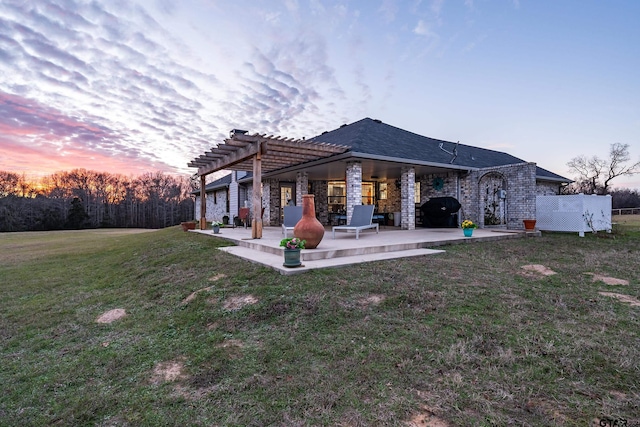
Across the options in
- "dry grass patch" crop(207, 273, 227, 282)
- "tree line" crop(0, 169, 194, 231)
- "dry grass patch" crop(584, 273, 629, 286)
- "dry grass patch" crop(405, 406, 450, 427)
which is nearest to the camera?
"dry grass patch" crop(405, 406, 450, 427)

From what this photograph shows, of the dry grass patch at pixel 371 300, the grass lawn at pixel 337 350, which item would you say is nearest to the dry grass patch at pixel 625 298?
the grass lawn at pixel 337 350

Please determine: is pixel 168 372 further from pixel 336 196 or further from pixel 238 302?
pixel 336 196

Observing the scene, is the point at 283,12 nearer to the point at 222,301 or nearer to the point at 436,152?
the point at 436,152

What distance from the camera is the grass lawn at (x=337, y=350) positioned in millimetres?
1908

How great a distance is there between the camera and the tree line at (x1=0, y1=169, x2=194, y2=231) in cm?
2891

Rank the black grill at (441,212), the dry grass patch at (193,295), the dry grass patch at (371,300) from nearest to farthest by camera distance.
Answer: the dry grass patch at (371,300), the dry grass patch at (193,295), the black grill at (441,212)

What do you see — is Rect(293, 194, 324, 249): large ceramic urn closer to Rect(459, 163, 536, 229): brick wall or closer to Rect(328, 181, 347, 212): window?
Rect(459, 163, 536, 229): brick wall

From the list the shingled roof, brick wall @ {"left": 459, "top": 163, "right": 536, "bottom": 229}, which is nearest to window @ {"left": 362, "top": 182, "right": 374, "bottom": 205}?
the shingled roof

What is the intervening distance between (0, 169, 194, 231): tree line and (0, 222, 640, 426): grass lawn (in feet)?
107

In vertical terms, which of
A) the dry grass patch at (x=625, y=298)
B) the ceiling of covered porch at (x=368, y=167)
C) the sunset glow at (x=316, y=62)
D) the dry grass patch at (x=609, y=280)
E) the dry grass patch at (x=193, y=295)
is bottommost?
the dry grass patch at (x=193, y=295)

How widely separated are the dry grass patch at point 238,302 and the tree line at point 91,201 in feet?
116

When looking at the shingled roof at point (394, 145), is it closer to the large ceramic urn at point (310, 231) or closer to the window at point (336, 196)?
the window at point (336, 196)

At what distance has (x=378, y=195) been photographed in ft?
48.2

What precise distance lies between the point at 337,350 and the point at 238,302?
174cm
